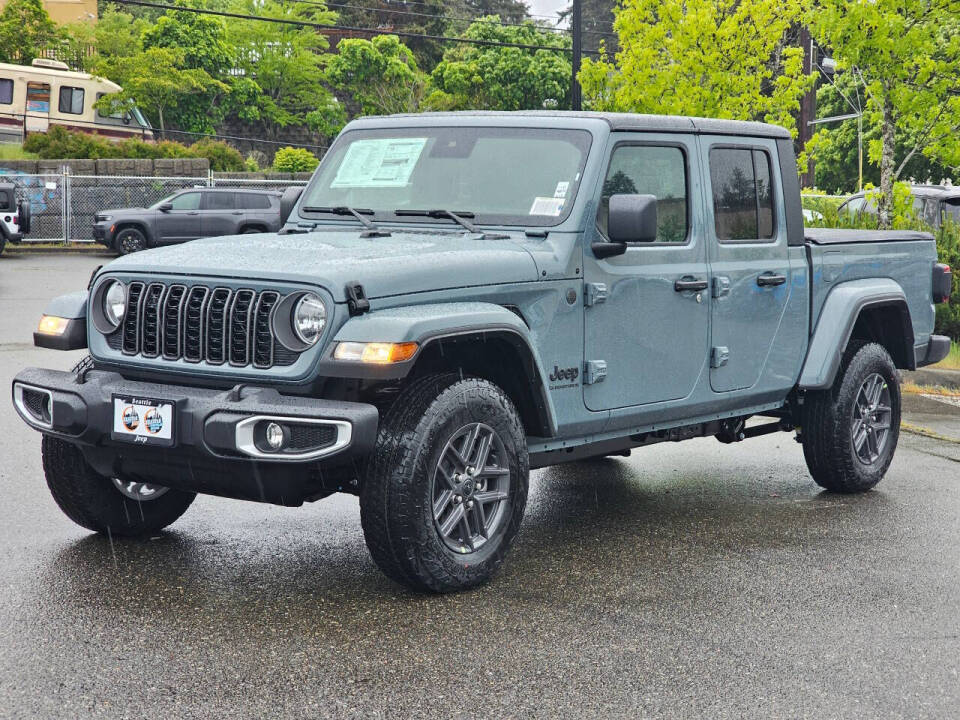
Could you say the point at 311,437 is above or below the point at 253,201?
below

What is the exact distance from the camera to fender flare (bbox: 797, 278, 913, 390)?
22.9 feet

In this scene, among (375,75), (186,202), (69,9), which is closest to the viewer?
(186,202)

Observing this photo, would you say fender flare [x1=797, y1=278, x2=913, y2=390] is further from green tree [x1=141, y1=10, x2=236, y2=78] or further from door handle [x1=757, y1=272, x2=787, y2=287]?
green tree [x1=141, y1=10, x2=236, y2=78]

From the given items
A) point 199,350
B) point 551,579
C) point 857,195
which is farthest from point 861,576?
point 857,195

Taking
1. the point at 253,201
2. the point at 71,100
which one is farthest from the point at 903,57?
the point at 71,100

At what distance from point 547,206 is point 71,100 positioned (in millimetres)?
39787

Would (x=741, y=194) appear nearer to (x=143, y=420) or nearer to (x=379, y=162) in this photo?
(x=379, y=162)

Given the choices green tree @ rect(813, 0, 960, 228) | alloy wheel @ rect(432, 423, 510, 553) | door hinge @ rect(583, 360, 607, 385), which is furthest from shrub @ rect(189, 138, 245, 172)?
alloy wheel @ rect(432, 423, 510, 553)

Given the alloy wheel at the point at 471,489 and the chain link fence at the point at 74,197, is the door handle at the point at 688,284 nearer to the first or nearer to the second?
the alloy wheel at the point at 471,489

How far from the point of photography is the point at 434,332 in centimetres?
482

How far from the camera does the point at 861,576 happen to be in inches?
226

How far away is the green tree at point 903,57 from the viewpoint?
1385cm

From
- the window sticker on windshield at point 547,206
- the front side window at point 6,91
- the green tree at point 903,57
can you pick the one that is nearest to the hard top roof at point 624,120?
the window sticker on windshield at point 547,206

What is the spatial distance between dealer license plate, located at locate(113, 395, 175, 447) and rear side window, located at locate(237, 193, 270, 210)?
975 inches
